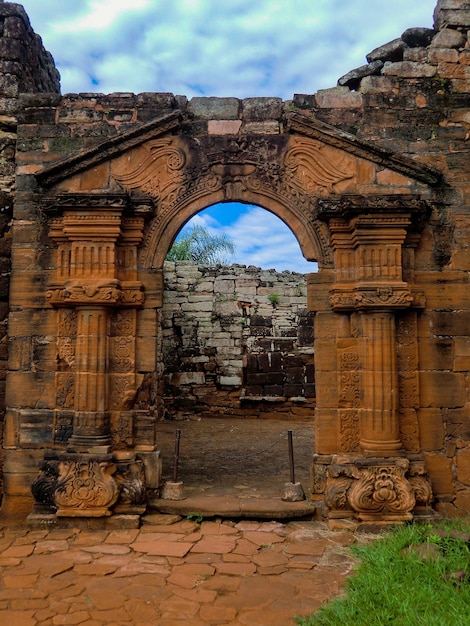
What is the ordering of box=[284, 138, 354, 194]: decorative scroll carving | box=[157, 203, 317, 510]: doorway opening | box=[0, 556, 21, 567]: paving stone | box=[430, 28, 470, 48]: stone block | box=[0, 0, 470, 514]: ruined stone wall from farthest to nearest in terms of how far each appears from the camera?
box=[157, 203, 317, 510]: doorway opening → box=[430, 28, 470, 48]: stone block → box=[284, 138, 354, 194]: decorative scroll carving → box=[0, 0, 470, 514]: ruined stone wall → box=[0, 556, 21, 567]: paving stone

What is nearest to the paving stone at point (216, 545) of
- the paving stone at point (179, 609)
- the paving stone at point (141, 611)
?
the paving stone at point (179, 609)

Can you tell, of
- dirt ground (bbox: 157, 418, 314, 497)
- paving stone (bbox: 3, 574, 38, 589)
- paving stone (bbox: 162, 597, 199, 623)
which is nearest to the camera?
paving stone (bbox: 162, 597, 199, 623)

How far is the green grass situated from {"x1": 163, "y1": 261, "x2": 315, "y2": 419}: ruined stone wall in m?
8.91

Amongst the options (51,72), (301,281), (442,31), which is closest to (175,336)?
(301,281)

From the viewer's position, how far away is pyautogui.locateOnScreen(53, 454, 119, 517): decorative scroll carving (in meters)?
5.50

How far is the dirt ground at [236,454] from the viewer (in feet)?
22.5

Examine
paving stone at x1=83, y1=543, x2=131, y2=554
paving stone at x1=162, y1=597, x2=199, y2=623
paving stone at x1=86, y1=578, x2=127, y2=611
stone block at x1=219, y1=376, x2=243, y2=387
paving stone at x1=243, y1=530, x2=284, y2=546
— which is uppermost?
stone block at x1=219, y1=376, x2=243, y2=387

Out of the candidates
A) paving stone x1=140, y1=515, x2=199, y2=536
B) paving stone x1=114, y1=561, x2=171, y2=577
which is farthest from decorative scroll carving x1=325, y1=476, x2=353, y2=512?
paving stone x1=114, y1=561, x2=171, y2=577

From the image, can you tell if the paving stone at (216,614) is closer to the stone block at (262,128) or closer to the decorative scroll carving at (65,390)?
the decorative scroll carving at (65,390)

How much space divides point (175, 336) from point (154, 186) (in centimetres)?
842

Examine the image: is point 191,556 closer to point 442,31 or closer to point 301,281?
point 442,31

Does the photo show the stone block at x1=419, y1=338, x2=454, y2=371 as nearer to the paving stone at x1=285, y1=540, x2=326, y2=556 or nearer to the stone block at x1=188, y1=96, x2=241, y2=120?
the paving stone at x1=285, y1=540, x2=326, y2=556

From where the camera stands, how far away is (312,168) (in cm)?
618

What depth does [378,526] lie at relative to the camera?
5348 millimetres
